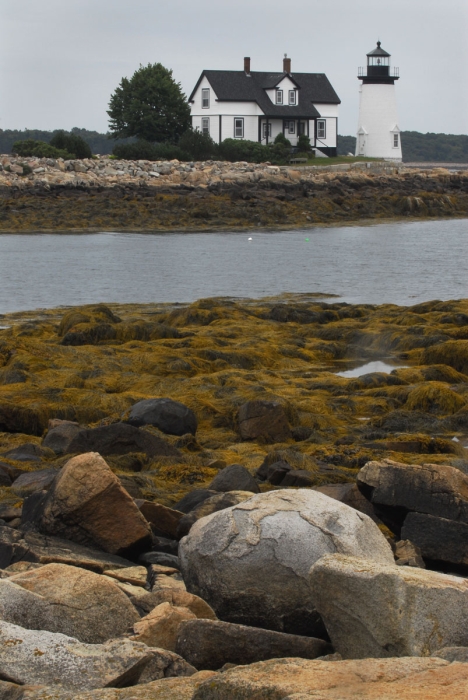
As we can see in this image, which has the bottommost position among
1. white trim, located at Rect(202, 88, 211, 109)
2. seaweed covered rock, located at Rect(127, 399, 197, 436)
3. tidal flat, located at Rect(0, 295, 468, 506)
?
tidal flat, located at Rect(0, 295, 468, 506)

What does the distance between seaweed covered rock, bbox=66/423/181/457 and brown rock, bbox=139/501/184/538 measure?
2.03 metres

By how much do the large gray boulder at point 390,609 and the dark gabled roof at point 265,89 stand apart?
219ft

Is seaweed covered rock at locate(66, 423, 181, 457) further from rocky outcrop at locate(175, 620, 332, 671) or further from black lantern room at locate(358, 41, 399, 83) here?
black lantern room at locate(358, 41, 399, 83)

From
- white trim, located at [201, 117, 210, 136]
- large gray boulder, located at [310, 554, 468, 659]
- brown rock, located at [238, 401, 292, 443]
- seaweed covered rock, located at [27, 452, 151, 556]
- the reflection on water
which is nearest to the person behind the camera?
large gray boulder, located at [310, 554, 468, 659]

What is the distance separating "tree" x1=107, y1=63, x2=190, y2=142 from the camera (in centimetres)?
6884

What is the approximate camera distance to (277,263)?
96.3 feet

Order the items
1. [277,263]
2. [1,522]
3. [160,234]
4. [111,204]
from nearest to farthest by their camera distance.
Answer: [1,522] → [277,263] → [160,234] → [111,204]

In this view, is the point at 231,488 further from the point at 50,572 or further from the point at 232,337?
the point at 232,337

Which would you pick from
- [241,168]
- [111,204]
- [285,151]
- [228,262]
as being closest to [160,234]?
[111,204]

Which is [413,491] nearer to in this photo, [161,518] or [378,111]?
[161,518]

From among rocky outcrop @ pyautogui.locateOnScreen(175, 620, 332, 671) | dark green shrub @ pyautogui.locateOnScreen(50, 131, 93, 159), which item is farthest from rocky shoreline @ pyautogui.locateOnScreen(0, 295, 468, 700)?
dark green shrub @ pyautogui.locateOnScreen(50, 131, 93, 159)

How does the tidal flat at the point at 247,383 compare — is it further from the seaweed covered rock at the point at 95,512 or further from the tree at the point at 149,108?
the tree at the point at 149,108

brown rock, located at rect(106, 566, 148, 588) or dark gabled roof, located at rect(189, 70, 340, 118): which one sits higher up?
dark gabled roof, located at rect(189, 70, 340, 118)

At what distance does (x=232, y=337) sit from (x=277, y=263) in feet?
49.0
